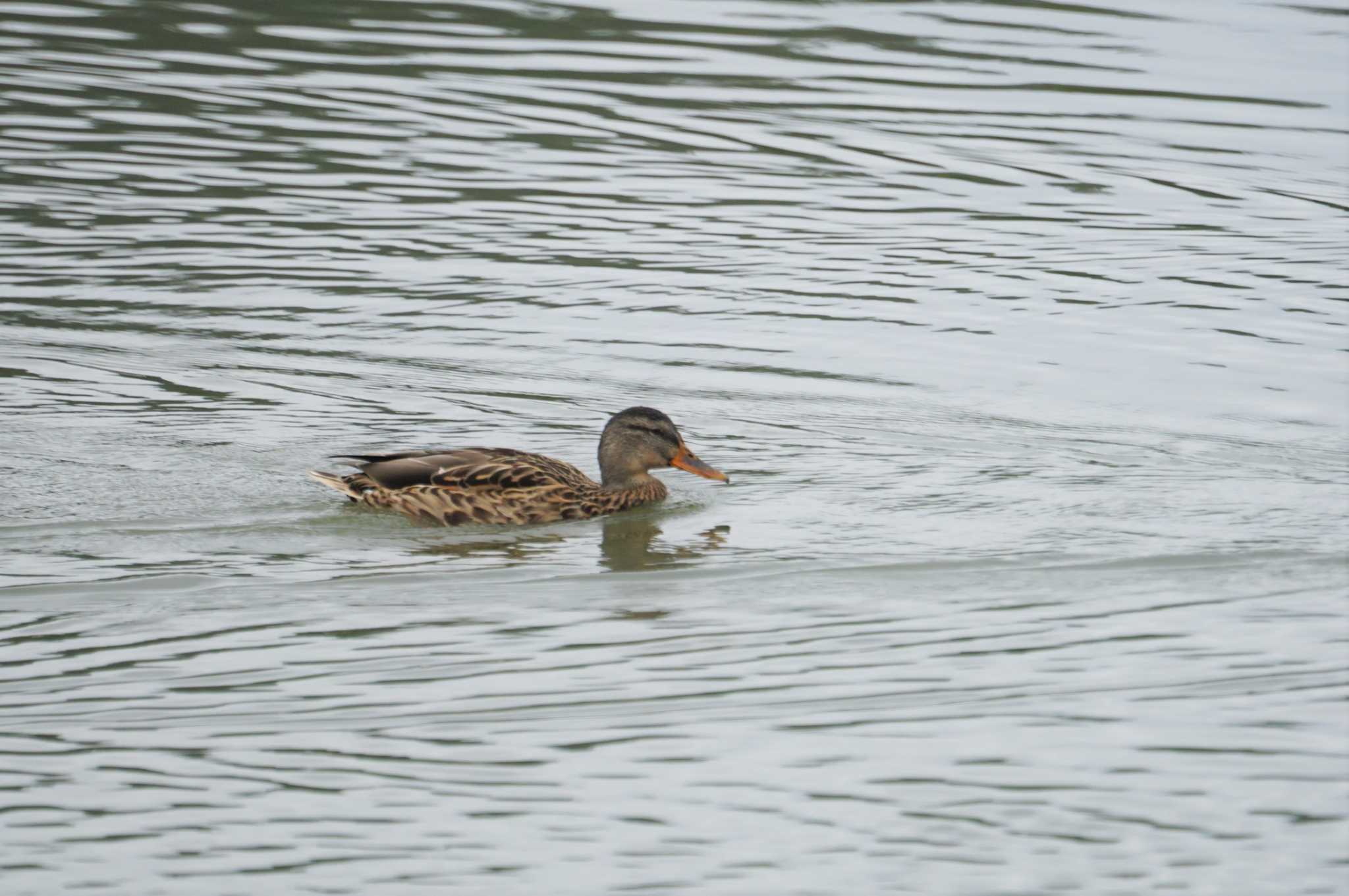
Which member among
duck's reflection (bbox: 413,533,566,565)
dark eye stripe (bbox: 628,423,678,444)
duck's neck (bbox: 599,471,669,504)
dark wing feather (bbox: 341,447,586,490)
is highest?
dark eye stripe (bbox: 628,423,678,444)

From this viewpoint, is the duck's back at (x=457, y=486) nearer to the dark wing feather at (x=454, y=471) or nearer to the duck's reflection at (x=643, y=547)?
the dark wing feather at (x=454, y=471)

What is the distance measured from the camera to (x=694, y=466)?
35.8 feet

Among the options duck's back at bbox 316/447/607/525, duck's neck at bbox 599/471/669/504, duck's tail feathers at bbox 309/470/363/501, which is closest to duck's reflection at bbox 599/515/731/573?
duck's neck at bbox 599/471/669/504

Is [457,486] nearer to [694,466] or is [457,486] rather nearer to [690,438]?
[694,466]

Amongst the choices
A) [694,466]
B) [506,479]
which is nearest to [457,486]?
[506,479]

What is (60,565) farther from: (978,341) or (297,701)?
(978,341)

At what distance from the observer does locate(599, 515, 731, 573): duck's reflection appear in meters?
9.90

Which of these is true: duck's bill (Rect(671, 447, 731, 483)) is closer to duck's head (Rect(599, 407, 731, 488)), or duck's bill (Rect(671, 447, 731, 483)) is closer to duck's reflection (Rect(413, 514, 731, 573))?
duck's head (Rect(599, 407, 731, 488))

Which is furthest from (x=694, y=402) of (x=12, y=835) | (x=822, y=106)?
(x=822, y=106)

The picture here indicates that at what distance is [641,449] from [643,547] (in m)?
0.76

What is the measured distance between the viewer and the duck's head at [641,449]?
1088 cm

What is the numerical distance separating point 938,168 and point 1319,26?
6268 millimetres

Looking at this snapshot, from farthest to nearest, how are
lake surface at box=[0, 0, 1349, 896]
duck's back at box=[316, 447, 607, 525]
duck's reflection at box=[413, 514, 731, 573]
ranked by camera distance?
duck's back at box=[316, 447, 607, 525], duck's reflection at box=[413, 514, 731, 573], lake surface at box=[0, 0, 1349, 896]

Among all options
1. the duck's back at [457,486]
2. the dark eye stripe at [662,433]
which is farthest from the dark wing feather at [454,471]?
the dark eye stripe at [662,433]
